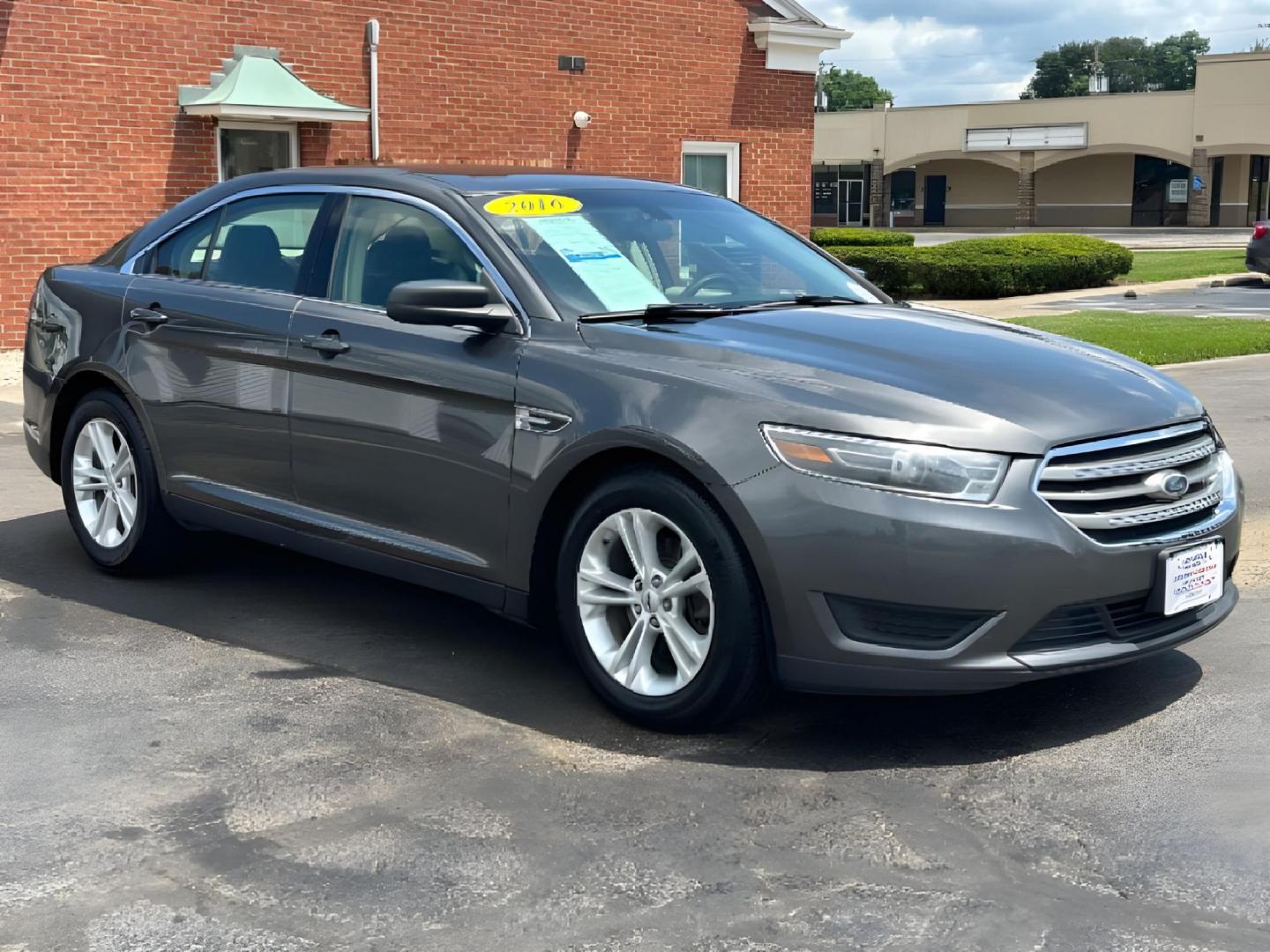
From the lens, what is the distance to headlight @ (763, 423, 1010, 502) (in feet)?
14.1

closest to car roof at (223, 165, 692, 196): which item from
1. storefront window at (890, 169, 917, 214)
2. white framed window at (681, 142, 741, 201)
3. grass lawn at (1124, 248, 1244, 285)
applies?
white framed window at (681, 142, 741, 201)

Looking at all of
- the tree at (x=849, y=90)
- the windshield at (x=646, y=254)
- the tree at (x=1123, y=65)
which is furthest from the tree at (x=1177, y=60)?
the windshield at (x=646, y=254)

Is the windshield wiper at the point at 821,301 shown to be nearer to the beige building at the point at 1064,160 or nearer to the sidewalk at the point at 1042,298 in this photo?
the sidewalk at the point at 1042,298

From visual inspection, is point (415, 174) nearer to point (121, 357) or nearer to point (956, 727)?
point (121, 357)

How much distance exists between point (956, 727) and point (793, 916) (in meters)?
1.46

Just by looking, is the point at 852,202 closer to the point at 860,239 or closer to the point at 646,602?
the point at 860,239

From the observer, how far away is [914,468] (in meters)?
4.29

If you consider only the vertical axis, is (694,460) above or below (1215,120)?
below

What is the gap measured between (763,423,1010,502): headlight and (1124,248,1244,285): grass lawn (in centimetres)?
2515

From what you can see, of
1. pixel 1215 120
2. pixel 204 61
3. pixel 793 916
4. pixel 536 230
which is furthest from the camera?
pixel 1215 120

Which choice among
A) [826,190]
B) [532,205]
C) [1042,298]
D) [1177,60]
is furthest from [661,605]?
[1177,60]

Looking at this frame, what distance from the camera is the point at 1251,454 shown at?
9766 millimetres

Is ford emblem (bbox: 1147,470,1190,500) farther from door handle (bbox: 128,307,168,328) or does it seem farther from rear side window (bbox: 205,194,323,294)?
→ door handle (bbox: 128,307,168,328)

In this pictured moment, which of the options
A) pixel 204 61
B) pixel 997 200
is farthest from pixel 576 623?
pixel 997 200
